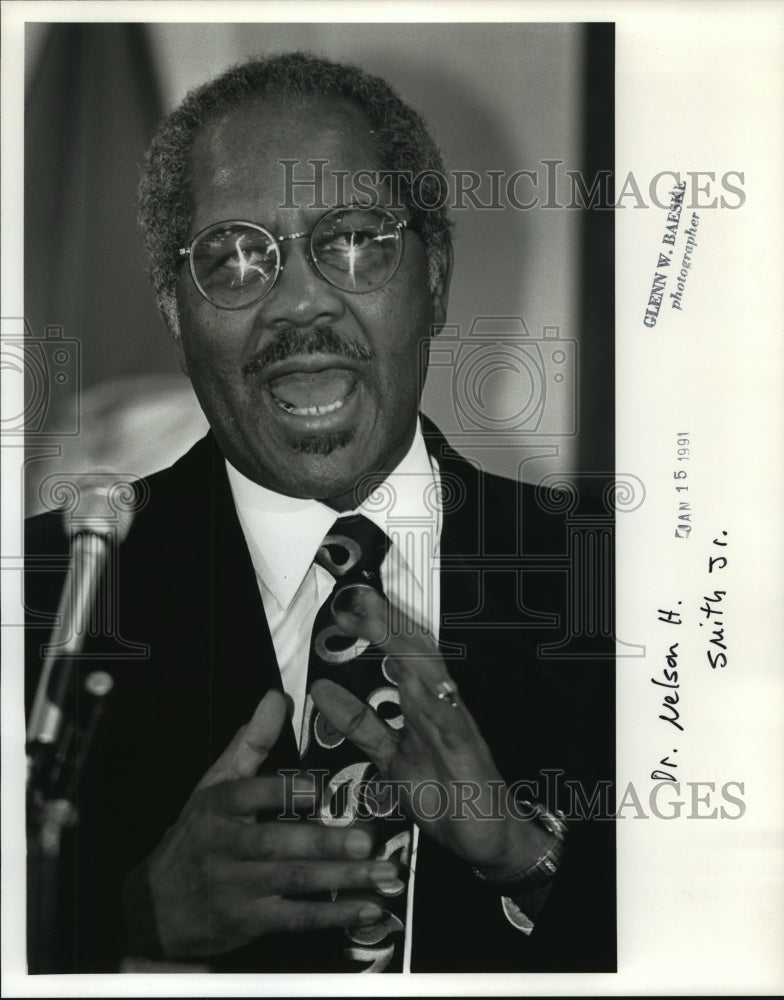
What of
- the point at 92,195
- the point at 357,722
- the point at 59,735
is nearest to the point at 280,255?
the point at 92,195

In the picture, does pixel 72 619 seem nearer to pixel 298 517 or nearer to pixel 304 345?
pixel 298 517

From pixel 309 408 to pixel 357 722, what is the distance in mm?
500

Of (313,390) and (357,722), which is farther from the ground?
(313,390)

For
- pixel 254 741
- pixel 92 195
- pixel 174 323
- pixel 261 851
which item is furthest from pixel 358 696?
pixel 92 195

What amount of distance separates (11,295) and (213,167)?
39cm

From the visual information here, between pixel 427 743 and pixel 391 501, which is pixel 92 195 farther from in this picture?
pixel 427 743

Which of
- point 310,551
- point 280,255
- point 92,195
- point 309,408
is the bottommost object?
point 310,551

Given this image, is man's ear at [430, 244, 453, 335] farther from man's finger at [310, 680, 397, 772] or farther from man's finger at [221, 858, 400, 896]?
man's finger at [221, 858, 400, 896]

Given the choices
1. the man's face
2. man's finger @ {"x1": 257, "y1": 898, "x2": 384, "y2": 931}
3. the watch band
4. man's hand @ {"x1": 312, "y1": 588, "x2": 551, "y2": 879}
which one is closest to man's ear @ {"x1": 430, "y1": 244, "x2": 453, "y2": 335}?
the man's face

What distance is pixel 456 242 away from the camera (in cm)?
→ 150

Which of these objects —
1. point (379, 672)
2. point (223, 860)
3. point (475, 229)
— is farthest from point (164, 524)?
point (475, 229)

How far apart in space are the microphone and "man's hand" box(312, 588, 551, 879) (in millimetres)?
388

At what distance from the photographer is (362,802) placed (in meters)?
1.49

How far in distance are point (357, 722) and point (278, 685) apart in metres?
0.14
